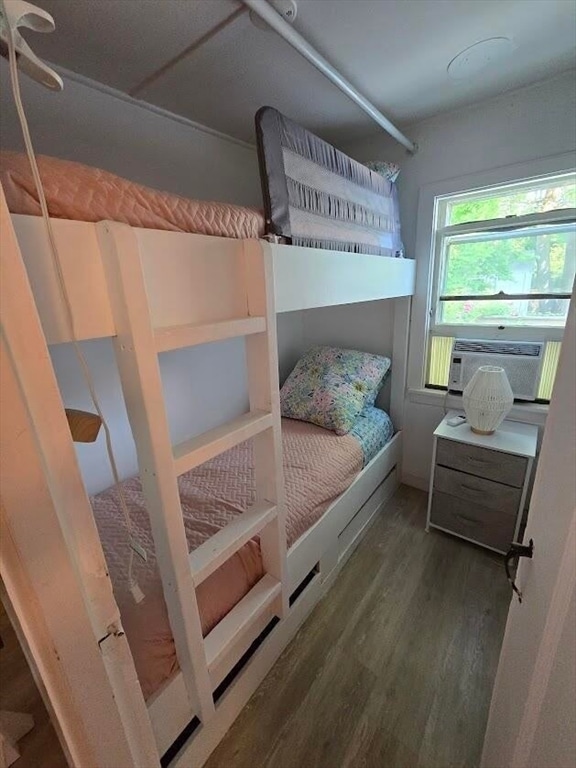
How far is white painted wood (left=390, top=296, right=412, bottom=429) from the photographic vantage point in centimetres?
218

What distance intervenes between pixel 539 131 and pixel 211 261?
1.92 metres

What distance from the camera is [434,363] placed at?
220 cm

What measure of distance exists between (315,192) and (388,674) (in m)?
1.93

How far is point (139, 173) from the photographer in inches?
61.0

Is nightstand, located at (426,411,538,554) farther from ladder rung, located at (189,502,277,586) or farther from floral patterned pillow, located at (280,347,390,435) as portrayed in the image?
ladder rung, located at (189,502,277,586)

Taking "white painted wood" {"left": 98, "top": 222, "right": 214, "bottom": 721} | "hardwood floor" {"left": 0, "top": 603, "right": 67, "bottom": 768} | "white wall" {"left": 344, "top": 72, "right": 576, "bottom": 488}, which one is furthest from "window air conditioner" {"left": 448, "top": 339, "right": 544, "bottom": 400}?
"hardwood floor" {"left": 0, "top": 603, "right": 67, "bottom": 768}

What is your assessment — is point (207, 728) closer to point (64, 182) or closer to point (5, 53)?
point (64, 182)

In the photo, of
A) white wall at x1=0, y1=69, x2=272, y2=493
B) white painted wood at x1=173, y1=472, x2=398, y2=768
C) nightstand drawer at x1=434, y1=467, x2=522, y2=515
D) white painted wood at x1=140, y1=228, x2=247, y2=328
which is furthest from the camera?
nightstand drawer at x1=434, y1=467, x2=522, y2=515

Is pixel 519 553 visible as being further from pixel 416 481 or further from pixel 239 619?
pixel 416 481

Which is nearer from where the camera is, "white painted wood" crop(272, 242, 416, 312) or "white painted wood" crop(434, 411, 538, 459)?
"white painted wood" crop(272, 242, 416, 312)

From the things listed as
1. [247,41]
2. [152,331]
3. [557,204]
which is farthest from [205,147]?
[557,204]

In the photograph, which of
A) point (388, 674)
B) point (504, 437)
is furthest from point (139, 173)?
point (388, 674)

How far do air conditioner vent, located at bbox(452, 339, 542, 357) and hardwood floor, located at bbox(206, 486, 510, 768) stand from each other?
1.17m

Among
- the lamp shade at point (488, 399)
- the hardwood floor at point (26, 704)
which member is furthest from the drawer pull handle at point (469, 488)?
the hardwood floor at point (26, 704)
